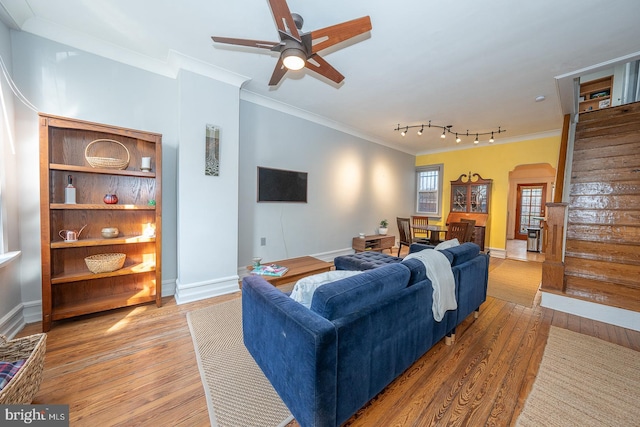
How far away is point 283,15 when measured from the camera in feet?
5.06

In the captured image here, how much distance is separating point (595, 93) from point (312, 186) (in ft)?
18.6

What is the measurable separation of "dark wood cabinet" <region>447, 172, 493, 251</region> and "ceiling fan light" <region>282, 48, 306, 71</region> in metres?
5.62

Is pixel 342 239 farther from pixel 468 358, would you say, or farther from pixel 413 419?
pixel 413 419

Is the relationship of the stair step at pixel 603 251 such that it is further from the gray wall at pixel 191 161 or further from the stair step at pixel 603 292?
the gray wall at pixel 191 161

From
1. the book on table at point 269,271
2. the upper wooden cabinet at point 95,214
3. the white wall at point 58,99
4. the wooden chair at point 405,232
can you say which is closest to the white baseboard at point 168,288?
the upper wooden cabinet at point 95,214

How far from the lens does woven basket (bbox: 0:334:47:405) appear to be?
115 cm

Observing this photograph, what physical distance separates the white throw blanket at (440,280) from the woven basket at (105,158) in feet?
10.1

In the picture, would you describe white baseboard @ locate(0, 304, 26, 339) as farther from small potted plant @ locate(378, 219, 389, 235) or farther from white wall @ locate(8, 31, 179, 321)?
small potted plant @ locate(378, 219, 389, 235)

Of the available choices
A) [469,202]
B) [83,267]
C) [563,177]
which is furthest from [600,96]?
[83,267]

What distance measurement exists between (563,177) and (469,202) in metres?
2.62

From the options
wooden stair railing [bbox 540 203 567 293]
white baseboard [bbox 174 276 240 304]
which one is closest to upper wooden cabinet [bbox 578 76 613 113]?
wooden stair railing [bbox 540 203 567 293]

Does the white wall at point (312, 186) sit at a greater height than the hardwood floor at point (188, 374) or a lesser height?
greater

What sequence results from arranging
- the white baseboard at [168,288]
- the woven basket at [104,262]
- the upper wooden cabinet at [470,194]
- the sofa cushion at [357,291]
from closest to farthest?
the sofa cushion at [357,291] < the woven basket at [104,262] < the white baseboard at [168,288] < the upper wooden cabinet at [470,194]

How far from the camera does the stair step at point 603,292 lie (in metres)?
2.57
